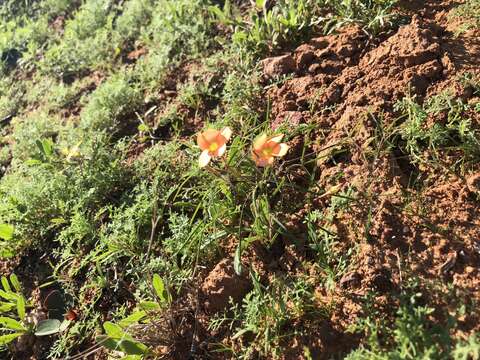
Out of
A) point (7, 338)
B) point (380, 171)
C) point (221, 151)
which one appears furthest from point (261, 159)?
point (7, 338)

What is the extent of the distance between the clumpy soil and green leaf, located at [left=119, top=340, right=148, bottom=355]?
0.33 metres

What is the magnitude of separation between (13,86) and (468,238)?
4.23 m

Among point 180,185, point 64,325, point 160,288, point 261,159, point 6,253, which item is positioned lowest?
point 64,325

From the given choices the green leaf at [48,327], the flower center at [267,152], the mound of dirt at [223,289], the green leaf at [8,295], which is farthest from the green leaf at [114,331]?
the flower center at [267,152]

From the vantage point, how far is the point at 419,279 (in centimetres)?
173

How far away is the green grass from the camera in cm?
193

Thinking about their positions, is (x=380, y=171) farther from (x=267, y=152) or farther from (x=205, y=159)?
(x=205, y=159)

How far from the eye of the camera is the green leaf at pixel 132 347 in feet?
6.42

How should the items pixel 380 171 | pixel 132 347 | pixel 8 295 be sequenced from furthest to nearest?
pixel 8 295
pixel 380 171
pixel 132 347

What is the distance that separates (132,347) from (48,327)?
62cm

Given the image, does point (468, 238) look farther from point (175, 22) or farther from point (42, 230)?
point (175, 22)

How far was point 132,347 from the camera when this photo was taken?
1965 mm

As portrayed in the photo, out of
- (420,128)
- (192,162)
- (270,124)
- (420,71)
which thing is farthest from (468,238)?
(192,162)

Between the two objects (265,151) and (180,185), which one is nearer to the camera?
(265,151)
